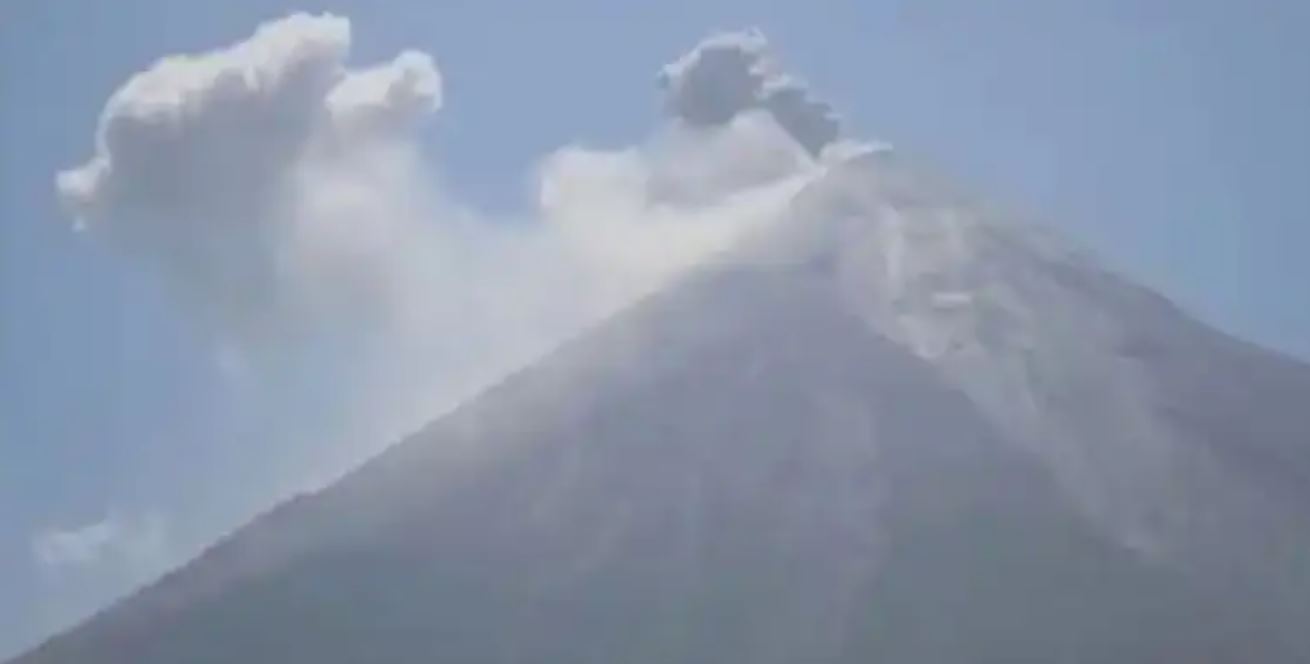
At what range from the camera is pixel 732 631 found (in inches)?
2368

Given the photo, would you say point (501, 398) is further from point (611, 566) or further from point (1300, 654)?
point (1300, 654)

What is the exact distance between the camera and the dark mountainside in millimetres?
59250

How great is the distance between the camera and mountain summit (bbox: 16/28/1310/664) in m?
59.2

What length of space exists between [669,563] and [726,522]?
436 cm

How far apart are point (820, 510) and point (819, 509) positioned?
0.42 feet

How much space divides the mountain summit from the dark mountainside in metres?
0.11

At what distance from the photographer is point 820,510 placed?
→ 67562 mm

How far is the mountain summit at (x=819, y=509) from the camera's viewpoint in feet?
194

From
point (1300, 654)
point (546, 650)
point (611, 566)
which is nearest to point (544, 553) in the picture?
point (611, 566)

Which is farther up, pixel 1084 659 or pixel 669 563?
pixel 669 563

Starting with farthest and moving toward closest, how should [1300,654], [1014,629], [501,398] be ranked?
1. [501,398]
2. [1014,629]
3. [1300,654]

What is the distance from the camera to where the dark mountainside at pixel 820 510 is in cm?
5925

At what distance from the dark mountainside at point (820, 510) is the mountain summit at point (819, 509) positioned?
0.37 ft

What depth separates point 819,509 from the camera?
2665 inches
